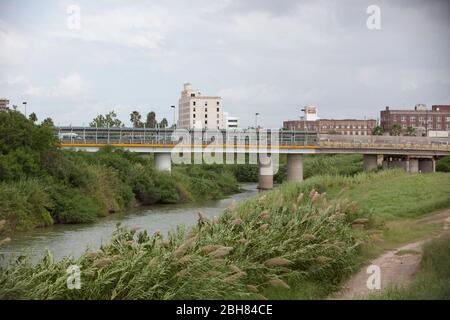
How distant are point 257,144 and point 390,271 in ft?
159

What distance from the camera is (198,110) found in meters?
84.3

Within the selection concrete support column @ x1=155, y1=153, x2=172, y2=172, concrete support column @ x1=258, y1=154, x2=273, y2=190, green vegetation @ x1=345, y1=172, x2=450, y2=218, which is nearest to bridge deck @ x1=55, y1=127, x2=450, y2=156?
concrete support column @ x1=155, y1=153, x2=172, y2=172

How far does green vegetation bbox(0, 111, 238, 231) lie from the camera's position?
3553 centimetres

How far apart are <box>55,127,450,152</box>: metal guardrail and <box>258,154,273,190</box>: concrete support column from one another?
5.16 m

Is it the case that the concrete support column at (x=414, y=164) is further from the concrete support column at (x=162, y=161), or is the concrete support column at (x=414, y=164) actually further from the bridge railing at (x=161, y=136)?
the concrete support column at (x=162, y=161)

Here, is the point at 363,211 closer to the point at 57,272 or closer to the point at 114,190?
the point at 57,272

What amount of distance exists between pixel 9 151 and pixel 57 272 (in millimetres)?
28104

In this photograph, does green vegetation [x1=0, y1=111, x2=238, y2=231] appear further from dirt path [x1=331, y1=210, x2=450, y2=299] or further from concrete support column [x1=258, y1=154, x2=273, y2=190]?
dirt path [x1=331, y1=210, x2=450, y2=299]

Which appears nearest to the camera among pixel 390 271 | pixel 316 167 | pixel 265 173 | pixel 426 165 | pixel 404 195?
pixel 390 271

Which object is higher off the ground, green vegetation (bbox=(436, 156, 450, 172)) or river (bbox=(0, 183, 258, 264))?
green vegetation (bbox=(436, 156, 450, 172))

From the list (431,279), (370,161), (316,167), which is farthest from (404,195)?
(316,167)

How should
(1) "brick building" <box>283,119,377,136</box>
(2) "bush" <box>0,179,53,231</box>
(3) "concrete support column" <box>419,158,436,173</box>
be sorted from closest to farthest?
1. (2) "bush" <box>0,179,53,231</box>
2. (3) "concrete support column" <box>419,158,436,173</box>
3. (1) "brick building" <box>283,119,377,136</box>

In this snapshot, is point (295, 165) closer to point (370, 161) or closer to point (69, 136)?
point (370, 161)
